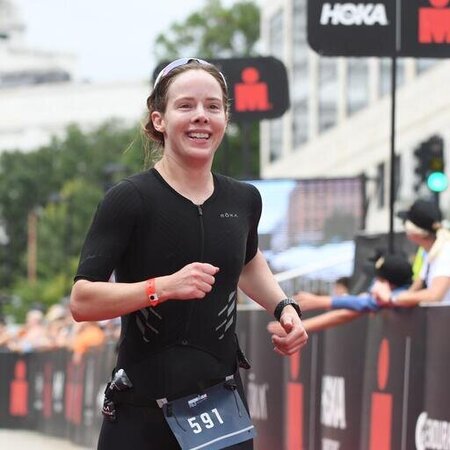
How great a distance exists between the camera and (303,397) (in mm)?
11719

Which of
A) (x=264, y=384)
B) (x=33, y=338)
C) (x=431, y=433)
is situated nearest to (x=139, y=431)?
(x=431, y=433)

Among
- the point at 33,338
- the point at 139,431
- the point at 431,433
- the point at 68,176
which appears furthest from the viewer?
the point at 68,176

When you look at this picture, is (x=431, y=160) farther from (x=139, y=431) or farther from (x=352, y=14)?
(x=139, y=431)

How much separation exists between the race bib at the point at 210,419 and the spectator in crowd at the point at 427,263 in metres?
A: 3.65

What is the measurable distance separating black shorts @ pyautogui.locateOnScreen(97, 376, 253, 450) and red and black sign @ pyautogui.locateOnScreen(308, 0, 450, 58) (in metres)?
5.90

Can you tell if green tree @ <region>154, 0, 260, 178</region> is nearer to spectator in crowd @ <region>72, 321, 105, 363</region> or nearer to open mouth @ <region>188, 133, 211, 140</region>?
spectator in crowd @ <region>72, 321, 105, 363</region>

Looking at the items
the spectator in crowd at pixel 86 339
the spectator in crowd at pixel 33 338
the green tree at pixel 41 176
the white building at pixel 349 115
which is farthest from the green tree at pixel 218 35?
the spectator in crowd at pixel 86 339

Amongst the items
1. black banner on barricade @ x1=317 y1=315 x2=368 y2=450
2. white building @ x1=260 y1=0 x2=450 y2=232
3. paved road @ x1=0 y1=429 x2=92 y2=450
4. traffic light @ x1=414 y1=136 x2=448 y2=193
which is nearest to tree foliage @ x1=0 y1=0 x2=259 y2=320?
white building @ x1=260 y1=0 x2=450 y2=232

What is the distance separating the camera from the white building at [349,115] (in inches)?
1857

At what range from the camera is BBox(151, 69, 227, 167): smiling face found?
5781 millimetres

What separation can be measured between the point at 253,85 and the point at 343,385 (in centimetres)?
548

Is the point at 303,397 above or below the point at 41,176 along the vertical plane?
above

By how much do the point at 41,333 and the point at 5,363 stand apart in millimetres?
1308

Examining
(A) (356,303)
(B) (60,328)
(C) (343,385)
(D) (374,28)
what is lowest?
(B) (60,328)
